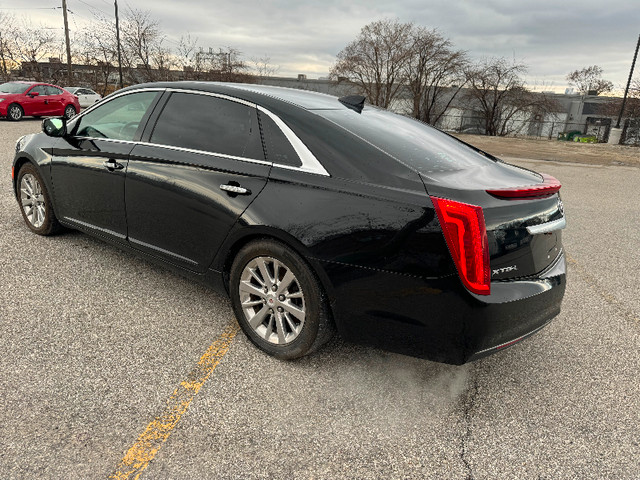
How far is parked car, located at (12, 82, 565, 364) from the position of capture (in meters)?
2.25

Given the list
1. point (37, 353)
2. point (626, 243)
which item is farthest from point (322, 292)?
point (626, 243)

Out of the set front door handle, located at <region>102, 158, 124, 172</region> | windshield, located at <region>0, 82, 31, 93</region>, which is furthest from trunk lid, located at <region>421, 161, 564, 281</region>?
windshield, located at <region>0, 82, 31, 93</region>

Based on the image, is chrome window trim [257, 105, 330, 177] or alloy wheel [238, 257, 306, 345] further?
alloy wheel [238, 257, 306, 345]

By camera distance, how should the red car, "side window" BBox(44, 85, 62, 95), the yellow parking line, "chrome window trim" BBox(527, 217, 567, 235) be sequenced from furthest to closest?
1. "side window" BBox(44, 85, 62, 95)
2. the red car
3. "chrome window trim" BBox(527, 217, 567, 235)
4. the yellow parking line

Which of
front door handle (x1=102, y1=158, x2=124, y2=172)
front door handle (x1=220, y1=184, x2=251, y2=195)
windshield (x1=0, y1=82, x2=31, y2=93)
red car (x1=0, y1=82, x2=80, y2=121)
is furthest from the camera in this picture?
windshield (x1=0, y1=82, x2=31, y2=93)

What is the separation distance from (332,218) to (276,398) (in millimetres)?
1016

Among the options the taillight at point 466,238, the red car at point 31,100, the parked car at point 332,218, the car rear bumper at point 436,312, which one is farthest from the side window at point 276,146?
the red car at point 31,100

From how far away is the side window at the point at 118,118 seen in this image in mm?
3621

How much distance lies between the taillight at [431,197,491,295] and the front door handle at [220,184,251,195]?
116 cm

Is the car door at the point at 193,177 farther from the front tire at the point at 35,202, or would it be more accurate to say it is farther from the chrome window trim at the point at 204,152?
the front tire at the point at 35,202

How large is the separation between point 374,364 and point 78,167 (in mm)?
2910

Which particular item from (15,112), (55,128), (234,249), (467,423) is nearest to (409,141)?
(234,249)

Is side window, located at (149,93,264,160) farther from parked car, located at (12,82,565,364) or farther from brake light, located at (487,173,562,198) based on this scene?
brake light, located at (487,173,562,198)

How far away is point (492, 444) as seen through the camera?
7.46 feet
